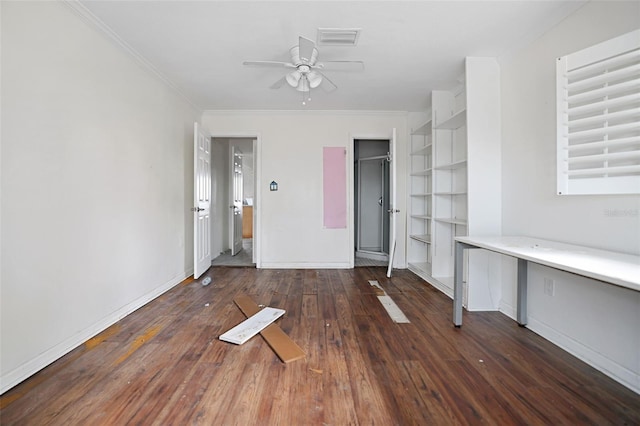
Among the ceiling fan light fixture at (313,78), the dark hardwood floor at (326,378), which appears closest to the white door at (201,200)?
the dark hardwood floor at (326,378)

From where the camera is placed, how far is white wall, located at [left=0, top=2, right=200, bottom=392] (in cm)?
154

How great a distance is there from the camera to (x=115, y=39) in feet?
7.61

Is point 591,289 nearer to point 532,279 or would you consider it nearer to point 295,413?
point 532,279

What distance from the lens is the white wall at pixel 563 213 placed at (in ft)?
5.24

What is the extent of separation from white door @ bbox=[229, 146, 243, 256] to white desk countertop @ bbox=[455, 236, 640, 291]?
4.51 metres

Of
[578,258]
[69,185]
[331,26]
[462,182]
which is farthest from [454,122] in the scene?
[69,185]

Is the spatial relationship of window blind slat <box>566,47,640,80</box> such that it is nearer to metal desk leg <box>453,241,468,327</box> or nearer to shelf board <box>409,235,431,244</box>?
metal desk leg <box>453,241,468,327</box>

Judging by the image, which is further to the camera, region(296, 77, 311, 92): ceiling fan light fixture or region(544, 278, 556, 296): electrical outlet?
region(296, 77, 311, 92): ceiling fan light fixture

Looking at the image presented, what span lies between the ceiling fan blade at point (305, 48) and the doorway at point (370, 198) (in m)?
3.24

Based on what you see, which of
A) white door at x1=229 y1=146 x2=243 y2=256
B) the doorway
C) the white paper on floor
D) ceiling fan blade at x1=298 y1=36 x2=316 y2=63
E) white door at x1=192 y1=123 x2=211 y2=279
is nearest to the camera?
ceiling fan blade at x1=298 y1=36 x2=316 y2=63

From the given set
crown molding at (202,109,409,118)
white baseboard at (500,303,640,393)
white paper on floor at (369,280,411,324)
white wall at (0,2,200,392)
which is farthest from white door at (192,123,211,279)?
white baseboard at (500,303,640,393)

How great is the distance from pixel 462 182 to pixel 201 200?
339cm

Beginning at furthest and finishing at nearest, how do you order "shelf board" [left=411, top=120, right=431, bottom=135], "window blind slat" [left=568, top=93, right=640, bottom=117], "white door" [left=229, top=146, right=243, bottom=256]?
1. "white door" [left=229, top=146, right=243, bottom=256]
2. "shelf board" [left=411, top=120, right=431, bottom=135]
3. "window blind slat" [left=568, top=93, right=640, bottom=117]

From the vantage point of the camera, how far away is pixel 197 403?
1408 mm
